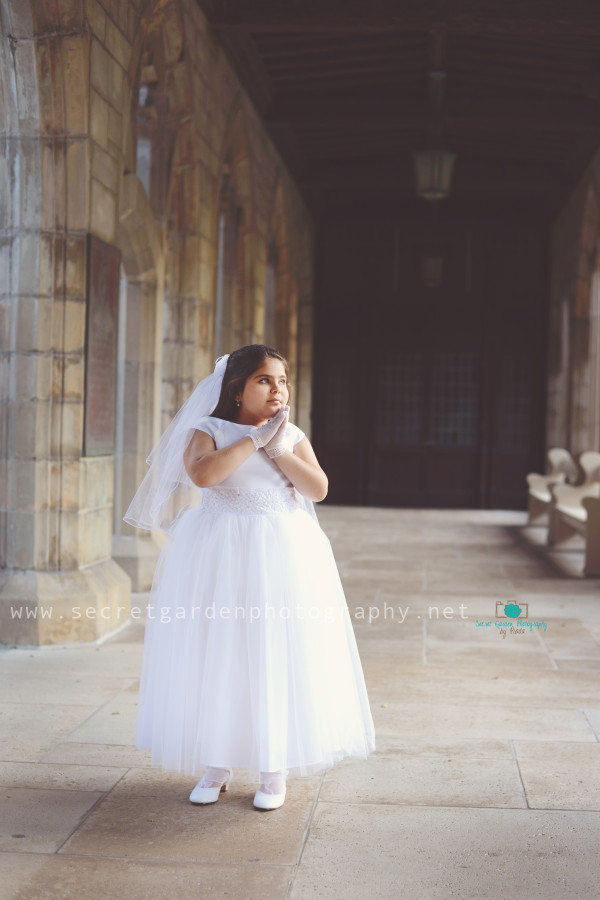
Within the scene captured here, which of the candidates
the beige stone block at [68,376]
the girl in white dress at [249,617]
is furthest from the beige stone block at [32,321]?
the girl in white dress at [249,617]

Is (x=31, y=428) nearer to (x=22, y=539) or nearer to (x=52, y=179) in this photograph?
(x=22, y=539)

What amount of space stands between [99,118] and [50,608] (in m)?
2.51

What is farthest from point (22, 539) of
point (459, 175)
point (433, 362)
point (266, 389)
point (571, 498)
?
point (433, 362)

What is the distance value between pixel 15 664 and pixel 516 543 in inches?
251

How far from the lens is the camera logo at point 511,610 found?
6129 millimetres

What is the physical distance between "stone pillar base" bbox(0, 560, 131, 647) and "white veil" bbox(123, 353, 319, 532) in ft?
6.00

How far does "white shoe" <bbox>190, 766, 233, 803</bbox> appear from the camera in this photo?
2.99 metres

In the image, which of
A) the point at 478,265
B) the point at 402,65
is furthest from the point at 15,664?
the point at 478,265

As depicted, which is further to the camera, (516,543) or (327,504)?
(327,504)

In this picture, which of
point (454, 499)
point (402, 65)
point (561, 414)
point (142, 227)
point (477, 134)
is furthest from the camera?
point (454, 499)

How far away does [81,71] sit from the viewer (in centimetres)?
499

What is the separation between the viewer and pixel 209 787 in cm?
300

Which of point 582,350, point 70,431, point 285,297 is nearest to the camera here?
point 70,431

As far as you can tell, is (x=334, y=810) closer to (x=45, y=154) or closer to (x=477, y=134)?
(x=45, y=154)
